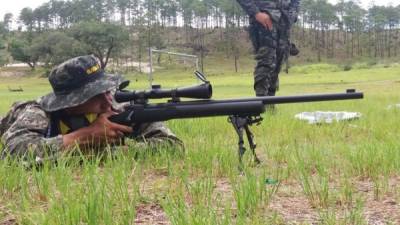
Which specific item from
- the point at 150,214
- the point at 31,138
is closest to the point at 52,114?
the point at 31,138

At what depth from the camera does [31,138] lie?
12.6 ft

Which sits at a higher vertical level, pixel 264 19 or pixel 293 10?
pixel 293 10

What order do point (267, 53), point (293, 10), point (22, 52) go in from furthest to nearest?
1. point (22, 52)
2. point (293, 10)
3. point (267, 53)

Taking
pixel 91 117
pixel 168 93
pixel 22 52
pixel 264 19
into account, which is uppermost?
pixel 22 52

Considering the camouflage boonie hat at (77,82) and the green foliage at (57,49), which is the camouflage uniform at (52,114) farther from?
the green foliage at (57,49)

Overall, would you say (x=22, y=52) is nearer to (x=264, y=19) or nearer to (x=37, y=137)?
(x=264, y=19)

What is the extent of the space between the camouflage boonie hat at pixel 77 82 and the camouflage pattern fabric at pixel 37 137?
0.68ft

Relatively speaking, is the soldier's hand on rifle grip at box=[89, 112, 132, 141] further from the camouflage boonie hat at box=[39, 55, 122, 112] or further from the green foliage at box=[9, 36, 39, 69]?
the green foliage at box=[9, 36, 39, 69]

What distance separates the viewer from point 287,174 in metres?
3.29

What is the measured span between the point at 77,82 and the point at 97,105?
197 millimetres

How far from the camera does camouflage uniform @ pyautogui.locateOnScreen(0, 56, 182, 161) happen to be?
12.1ft

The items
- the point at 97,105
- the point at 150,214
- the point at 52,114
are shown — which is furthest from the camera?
the point at 52,114

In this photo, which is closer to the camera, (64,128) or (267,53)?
(64,128)

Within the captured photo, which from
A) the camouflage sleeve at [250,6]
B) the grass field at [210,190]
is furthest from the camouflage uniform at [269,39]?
the grass field at [210,190]
